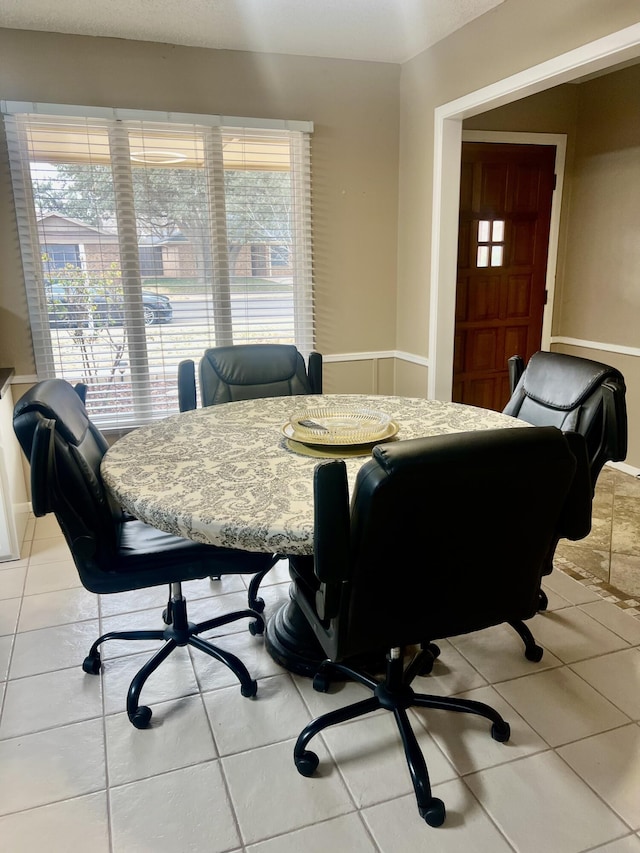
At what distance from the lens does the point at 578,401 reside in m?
2.00

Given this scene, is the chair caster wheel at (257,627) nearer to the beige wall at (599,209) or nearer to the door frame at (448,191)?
the door frame at (448,191)

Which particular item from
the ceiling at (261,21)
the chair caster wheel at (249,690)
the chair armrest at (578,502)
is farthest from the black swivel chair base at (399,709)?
the ceiling at (261,21)

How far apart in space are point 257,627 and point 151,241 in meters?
2.23

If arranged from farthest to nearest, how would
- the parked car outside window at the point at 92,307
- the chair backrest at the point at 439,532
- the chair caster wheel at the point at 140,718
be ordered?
the parked car outside window at the point at 92,307
the chair caster wheel at the point at 140,718
the chair backrest at the point at 439,532

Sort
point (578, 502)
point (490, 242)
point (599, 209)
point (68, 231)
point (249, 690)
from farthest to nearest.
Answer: point (490, 242)
point (599, 209)
point (68, 231)
point (249, 690)
point (578, 502)

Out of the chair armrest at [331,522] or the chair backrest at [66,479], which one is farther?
the chair backrest at [66,479]

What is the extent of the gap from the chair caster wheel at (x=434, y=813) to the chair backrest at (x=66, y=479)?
1.02 metres

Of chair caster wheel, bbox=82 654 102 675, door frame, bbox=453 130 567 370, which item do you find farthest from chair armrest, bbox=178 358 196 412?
door frame, bbox=453 130 567 370

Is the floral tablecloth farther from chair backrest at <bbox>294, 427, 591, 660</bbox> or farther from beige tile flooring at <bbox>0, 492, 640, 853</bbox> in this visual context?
beige tile flooring at <bbox>0, 492, 640, 853</bbox>

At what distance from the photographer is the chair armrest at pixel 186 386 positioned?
2.51m

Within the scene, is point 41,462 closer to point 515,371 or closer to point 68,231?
point 515,371

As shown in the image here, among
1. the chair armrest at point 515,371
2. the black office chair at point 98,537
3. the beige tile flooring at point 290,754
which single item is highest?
the chair armrest at point 515,371

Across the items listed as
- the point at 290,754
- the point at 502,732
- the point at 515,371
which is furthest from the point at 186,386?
the point at 502,732

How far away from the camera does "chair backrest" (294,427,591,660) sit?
1.13 meters
